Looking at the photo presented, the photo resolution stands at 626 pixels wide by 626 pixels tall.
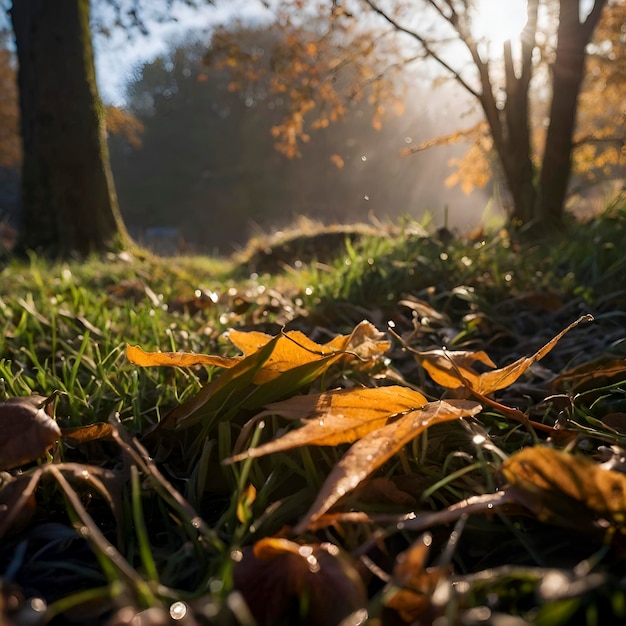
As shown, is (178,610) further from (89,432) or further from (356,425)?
(89,432)

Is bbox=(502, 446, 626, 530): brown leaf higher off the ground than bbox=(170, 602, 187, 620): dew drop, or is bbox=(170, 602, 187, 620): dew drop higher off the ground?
bbox=(502, 446, 626, 530): brown leaf

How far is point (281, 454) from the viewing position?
84 centimetres

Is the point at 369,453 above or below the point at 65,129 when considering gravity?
below

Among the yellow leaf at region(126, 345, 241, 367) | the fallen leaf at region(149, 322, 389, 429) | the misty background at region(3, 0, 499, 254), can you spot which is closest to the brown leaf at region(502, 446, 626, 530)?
the fallen leaf at region(149, 322, 389, 429)

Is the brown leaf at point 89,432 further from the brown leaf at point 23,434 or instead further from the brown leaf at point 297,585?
the brown leaf at point 297,585

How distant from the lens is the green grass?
54cm

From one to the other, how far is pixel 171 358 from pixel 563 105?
3071 millimetres

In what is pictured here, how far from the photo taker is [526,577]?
52 centimetres

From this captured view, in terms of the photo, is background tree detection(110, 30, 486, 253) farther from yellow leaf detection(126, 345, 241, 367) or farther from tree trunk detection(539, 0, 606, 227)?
yellow leaf detection(126, 345, 241, 367)

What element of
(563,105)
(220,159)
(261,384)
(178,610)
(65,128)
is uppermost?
(220,159)

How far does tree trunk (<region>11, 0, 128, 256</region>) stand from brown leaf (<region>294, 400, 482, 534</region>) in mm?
5388

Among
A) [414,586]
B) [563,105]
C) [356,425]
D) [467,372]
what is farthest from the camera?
[563,105]

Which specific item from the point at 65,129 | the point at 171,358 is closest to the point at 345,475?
the point at 171,358

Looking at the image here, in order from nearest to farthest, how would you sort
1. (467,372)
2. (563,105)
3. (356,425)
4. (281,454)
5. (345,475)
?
(345,475) → (356,425) → (281,454) → (467,372) → (563,105)
